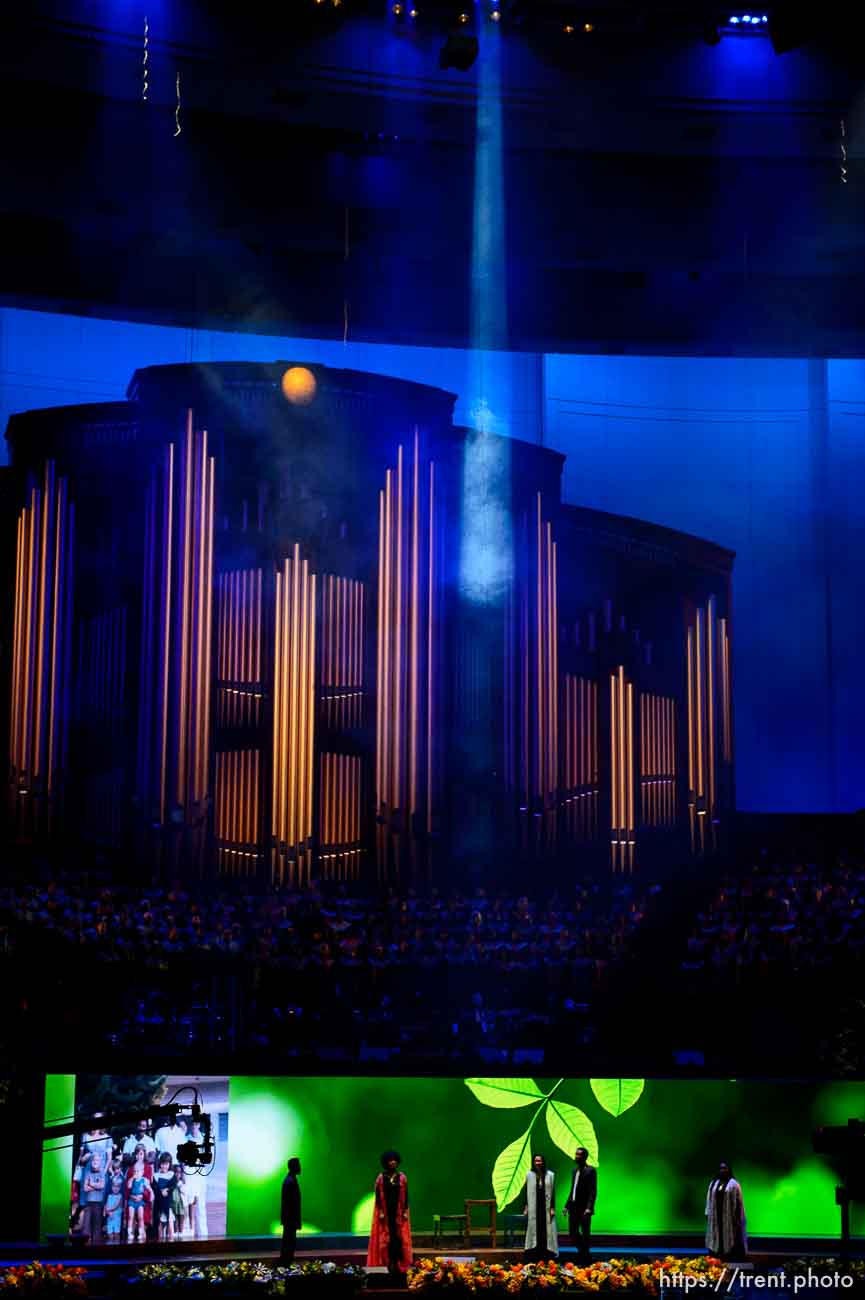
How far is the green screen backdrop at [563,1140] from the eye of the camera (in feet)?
52.5

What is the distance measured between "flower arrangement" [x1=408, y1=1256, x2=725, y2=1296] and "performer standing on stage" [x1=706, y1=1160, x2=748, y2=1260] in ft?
7.79

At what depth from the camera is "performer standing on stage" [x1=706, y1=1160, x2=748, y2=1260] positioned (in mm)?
14570

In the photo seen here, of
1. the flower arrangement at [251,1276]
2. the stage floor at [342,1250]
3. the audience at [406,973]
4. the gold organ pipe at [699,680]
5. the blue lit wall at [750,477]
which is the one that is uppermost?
the blue lit wall at [750,477]

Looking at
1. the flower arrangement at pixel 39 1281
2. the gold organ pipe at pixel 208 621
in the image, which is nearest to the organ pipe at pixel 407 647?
the gold organ pipe at pixel 208 621

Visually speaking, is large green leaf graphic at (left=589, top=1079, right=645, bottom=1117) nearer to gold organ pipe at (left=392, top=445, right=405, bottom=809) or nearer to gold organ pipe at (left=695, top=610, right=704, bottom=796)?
gold organ pipe at (left=392, top=445, right=405, bottom=809)

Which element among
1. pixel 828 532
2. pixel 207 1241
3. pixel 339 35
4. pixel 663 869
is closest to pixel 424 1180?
pixel 207 1241

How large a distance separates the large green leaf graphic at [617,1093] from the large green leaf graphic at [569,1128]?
9.0 inches

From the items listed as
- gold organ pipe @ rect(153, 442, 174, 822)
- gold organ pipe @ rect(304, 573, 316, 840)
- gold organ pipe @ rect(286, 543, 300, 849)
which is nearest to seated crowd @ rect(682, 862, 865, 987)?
gold organ pipe @ rect(304, 573, 316, 840)

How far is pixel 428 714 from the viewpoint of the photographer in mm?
17031

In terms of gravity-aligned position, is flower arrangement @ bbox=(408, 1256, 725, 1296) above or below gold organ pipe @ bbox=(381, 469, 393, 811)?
below

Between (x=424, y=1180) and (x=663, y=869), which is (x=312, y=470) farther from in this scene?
(x=424, y=1180)

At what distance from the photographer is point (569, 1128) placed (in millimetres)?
16188

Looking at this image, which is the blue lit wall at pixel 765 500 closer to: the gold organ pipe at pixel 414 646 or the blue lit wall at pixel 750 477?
the blue lit wall at pixel 750 477

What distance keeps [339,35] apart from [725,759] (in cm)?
794
